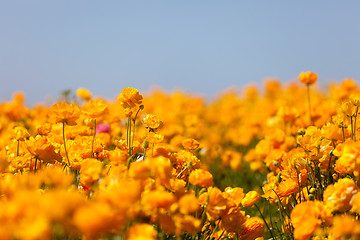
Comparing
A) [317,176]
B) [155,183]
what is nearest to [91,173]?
[155,183]

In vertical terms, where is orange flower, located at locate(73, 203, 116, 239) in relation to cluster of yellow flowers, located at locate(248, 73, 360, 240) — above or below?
above

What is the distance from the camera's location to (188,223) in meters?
1.51

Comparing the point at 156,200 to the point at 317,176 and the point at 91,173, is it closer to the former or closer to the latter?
the point at 91,173

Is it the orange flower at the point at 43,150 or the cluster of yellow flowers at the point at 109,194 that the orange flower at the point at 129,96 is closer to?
the cluster of yellow flowers at the point at 109,194

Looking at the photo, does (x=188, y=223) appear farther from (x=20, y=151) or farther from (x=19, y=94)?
(x=19, y=94)

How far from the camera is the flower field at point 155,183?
46.1 inches

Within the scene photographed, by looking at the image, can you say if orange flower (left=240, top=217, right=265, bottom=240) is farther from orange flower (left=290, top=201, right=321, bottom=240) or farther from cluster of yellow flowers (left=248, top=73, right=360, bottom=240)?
orange flower (left=290, top=201, right=321, bottom=240)

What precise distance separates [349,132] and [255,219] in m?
0.83

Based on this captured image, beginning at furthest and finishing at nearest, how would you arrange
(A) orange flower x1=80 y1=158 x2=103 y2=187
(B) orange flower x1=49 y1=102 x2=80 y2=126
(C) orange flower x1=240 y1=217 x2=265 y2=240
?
(B) orange flower x1=49 y1=102 x2=80 y2=126 → (C) orange flower x1=240 y1=217 x2=265 y2=240 → (A) orange flower x1=80 y1=158 x2=103 y2=187

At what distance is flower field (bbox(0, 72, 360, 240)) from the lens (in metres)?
1.17

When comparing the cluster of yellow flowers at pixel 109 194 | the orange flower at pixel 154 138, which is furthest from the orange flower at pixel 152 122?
the orange flower at pixel 154 138

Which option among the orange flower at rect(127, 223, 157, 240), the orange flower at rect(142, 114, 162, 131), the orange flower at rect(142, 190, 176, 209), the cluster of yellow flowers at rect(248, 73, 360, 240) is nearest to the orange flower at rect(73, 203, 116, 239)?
the orange flower at rect(127, 223, 157, 240)

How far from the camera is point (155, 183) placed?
179cm

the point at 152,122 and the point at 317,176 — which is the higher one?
the point at 152,122
